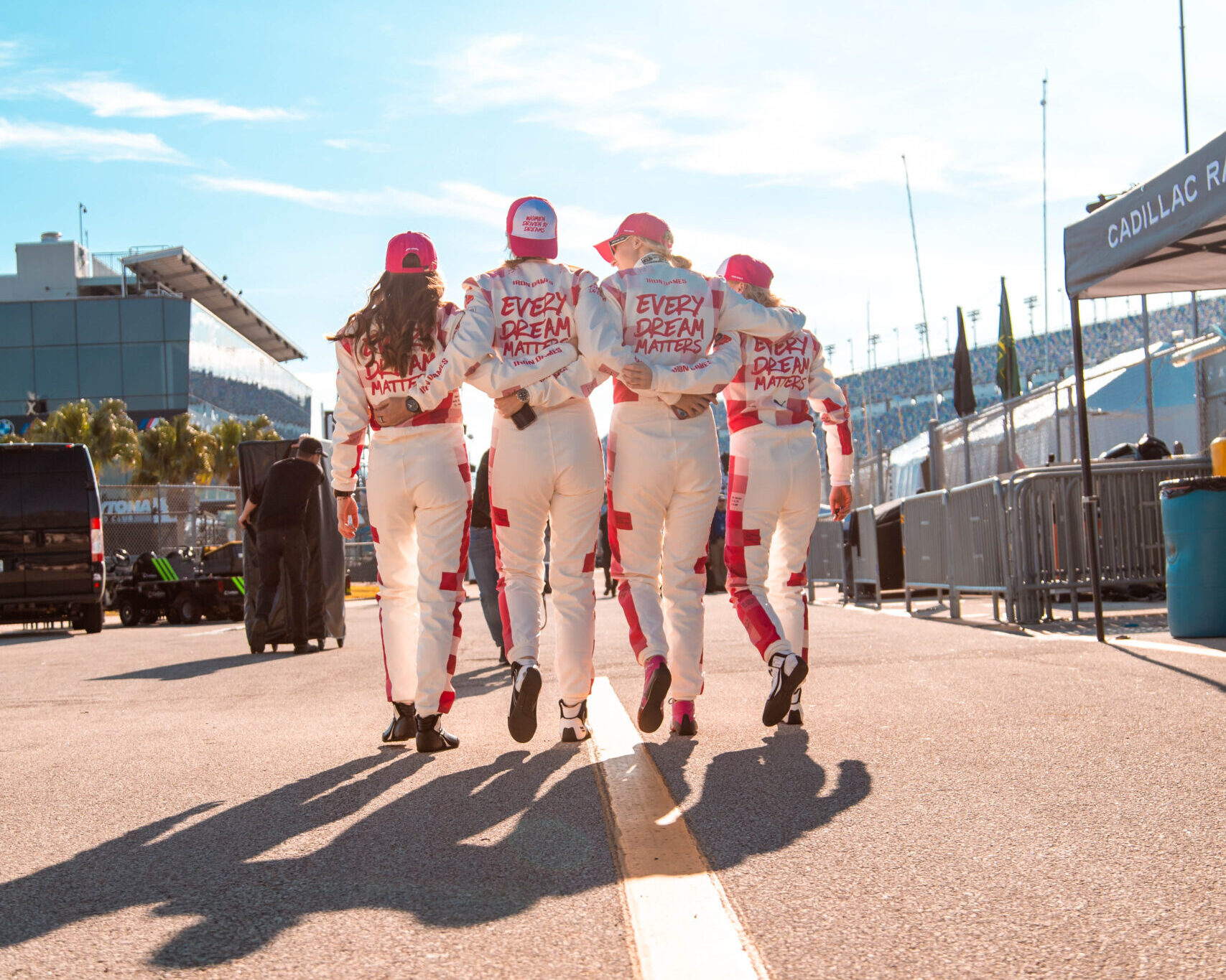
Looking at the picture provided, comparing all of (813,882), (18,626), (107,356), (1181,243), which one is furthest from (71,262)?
→ (813,882)

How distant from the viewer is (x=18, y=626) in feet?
68.3

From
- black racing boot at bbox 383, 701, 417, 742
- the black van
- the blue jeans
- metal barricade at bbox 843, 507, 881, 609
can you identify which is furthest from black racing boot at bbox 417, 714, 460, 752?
the black van

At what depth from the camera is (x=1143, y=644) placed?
777 centimetres

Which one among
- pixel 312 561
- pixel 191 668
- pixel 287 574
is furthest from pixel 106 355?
pixel 191 668

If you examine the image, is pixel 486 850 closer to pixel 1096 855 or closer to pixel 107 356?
pixel 1096 855

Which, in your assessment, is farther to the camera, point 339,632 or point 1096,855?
point 339,632

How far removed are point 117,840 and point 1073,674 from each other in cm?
469

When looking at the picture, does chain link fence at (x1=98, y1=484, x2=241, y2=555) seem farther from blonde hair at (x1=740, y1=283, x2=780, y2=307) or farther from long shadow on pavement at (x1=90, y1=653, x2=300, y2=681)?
blonde hair at (x1=740, y1=283, x2=780, y2=307)

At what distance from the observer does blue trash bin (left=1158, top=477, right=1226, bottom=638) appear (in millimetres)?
7859

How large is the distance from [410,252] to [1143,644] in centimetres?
541

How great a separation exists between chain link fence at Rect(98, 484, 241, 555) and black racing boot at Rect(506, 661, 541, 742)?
20.6 meters

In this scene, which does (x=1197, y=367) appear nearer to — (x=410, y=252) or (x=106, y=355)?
(x=410, y=252)

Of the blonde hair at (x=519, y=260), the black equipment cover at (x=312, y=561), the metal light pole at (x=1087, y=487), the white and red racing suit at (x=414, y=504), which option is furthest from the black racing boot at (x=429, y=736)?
the black equipment cover at (x=312, y=561)

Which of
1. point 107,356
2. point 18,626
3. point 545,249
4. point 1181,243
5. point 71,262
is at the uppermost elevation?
point 71,262
